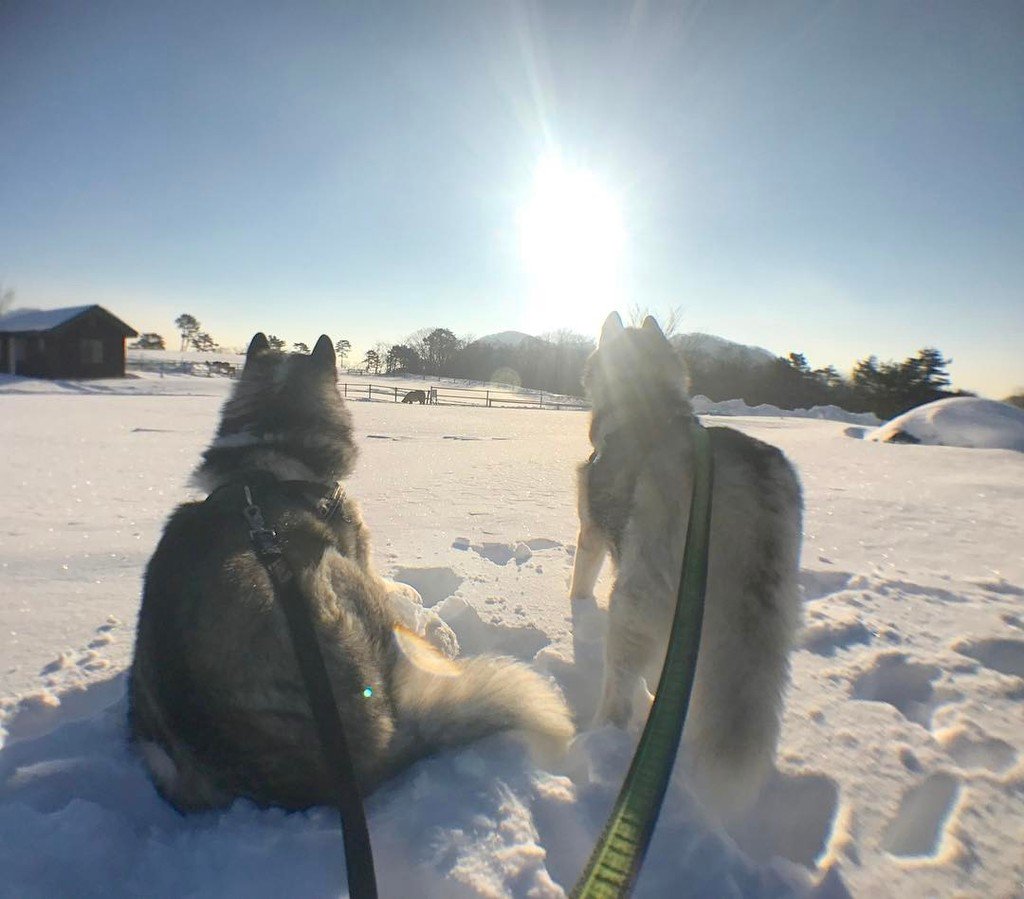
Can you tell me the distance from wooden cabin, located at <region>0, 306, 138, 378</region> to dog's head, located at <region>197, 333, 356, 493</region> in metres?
44.1

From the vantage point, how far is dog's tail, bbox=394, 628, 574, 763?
1.72 m

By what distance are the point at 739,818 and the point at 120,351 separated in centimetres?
4840

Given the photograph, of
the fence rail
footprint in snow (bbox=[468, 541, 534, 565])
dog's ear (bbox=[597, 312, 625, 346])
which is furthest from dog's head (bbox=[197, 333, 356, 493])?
the fence rail

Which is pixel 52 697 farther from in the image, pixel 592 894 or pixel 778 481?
pixel 778 481

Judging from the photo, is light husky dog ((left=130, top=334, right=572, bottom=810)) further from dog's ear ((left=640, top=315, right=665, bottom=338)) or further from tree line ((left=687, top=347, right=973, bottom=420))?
tree line ((left=687, top=347, right=973, bottom=420))

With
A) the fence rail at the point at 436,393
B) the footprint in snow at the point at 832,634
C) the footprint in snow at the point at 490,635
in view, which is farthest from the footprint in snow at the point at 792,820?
the fence rail at the point at 436,393

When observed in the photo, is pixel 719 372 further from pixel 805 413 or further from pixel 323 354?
pixel 323 354

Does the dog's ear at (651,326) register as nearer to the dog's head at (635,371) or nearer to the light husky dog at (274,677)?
the dog's head at (635,371)

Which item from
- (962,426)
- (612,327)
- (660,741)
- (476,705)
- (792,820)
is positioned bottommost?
(792,820)

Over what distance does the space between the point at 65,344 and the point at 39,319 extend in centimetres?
407

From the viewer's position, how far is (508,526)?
15.2ft

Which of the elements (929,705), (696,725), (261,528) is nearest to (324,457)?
(261,528)

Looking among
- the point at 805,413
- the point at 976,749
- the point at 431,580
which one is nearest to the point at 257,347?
the point at 431,580

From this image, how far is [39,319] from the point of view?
1441 inches
